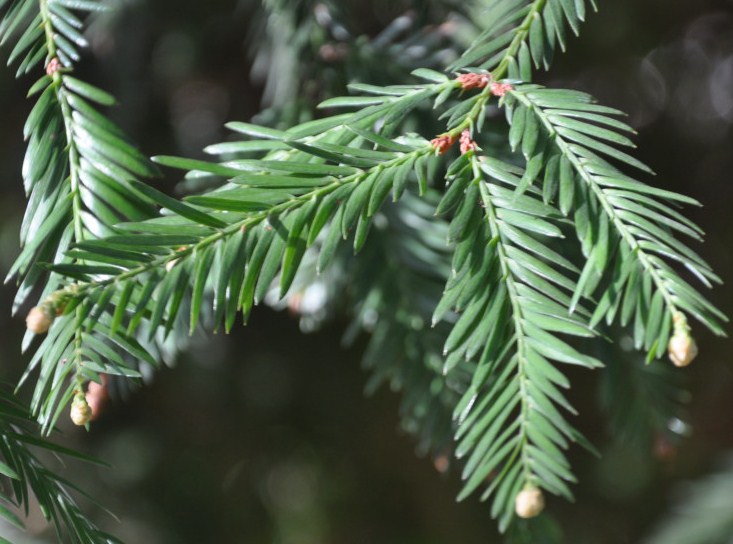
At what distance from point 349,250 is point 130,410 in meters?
0.71

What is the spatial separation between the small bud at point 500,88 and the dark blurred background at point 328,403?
617 millimetres

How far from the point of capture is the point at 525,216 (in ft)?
1.22

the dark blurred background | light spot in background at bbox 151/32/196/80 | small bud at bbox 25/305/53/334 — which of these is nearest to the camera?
small bud at bbox 25/305/53/334

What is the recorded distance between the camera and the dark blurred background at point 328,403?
1.06m

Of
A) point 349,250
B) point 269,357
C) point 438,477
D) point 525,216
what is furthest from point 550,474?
point 438,477

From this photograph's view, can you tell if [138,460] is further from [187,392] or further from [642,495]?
[642,495]

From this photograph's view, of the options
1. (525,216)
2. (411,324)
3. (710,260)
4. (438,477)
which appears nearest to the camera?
(525,216)

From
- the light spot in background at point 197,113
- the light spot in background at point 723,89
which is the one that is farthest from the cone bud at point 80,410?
the light spot in background at point 723,89

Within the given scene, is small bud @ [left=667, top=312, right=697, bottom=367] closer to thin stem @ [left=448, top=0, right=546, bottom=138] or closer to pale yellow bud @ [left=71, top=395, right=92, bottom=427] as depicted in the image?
thin stem @ [left=448, top=0, right=546, bottom=138]

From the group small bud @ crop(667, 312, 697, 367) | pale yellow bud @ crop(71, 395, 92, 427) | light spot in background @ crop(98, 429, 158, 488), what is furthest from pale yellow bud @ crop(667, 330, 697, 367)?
light spot in background @ crop(98, 429, 158, 488)

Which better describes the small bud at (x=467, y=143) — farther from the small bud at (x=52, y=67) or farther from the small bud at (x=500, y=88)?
the small bud at (x=52, y=67)

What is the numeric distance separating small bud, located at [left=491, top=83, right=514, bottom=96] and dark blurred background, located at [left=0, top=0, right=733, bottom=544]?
2.02 feet

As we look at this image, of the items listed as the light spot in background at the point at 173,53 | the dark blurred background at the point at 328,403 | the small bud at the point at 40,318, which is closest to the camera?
the small bud at the point at 40,318

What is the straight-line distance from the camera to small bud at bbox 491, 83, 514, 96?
0.39 m
